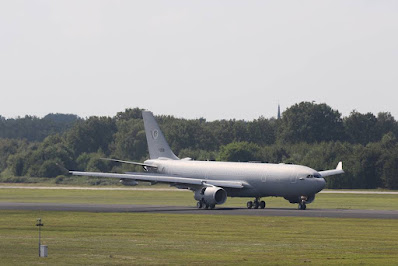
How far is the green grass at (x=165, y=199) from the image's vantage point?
86438 millimetres

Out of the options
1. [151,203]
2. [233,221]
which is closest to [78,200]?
[151,203]

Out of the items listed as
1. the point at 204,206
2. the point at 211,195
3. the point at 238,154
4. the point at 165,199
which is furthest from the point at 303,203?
the point at 238,154

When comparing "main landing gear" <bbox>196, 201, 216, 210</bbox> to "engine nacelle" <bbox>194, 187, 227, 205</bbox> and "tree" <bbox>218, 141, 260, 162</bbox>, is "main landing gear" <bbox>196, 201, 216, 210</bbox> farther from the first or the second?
"tree" <bbox>218, 141, 260, 162</bbox>

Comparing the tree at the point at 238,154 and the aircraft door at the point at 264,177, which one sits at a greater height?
the tree at the point at 238,154

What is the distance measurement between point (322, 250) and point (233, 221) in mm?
19350

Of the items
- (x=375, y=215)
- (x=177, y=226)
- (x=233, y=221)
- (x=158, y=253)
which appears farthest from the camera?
(x=375, y=215)

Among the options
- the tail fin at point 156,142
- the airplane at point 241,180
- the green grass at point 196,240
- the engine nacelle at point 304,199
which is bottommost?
the green grass at point 196,240

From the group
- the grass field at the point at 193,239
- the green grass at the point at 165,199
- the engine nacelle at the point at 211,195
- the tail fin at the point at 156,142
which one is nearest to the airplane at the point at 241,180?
the engine nacelle at the point at 211,195

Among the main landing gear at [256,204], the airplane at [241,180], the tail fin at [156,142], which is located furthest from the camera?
the tail fin at [156,142]

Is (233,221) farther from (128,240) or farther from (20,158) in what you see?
(20,158)

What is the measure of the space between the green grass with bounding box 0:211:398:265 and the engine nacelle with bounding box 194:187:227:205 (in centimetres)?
1235

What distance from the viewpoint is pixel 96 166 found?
547 ft

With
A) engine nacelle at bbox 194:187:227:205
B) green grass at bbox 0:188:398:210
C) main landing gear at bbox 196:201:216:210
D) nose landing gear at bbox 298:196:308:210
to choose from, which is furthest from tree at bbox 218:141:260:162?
nose landing gear at bbox 298:196:308:210

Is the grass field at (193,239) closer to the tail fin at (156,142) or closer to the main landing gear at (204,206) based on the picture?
the main landing gear at (204,206)
